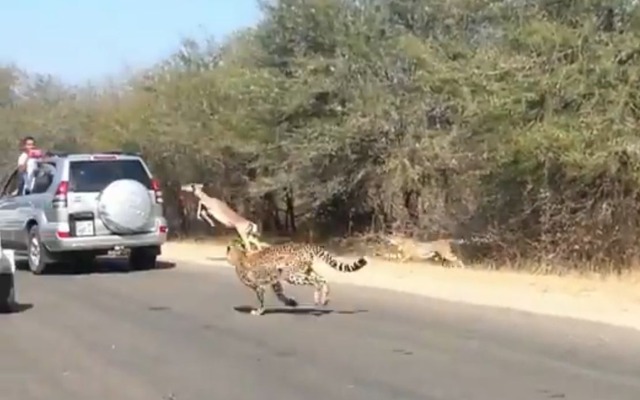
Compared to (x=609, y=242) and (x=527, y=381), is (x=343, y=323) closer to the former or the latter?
(x=527, y=381)

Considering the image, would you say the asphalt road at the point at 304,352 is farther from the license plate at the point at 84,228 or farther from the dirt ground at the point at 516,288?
the license plate at the point at 84,228

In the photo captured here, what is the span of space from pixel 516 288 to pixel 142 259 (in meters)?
7.14

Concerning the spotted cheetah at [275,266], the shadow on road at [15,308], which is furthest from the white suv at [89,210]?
the spotted cheetah at [275,266]

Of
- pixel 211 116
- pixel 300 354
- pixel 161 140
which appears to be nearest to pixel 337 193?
pixel 211 116

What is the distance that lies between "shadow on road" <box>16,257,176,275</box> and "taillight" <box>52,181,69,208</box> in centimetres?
154

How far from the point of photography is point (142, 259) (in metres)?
22.4

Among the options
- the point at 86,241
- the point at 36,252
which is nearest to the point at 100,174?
the point at 86,241

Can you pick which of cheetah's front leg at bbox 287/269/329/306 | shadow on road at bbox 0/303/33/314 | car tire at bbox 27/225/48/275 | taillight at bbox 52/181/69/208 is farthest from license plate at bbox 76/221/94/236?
cheetah's front leg at bbox 287/269/329/306

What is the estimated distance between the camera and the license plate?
20906 millimetres

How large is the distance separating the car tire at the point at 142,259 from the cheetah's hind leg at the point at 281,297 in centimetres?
660

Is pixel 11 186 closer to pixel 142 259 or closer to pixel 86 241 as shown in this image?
pixel 142 259

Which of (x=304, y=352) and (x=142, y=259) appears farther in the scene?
(x=142, y=259)

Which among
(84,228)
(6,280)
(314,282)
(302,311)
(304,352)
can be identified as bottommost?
(304,352)

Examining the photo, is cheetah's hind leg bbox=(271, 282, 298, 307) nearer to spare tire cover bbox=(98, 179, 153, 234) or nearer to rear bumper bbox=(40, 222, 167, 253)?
spare tire cover bbox=(98, 179, 153, 234)
